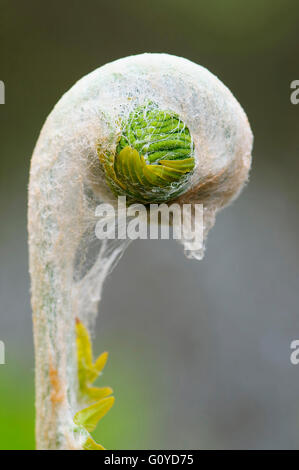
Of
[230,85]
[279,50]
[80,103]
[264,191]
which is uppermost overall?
[279,50]

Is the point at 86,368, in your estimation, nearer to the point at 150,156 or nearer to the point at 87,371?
the point at 87,371

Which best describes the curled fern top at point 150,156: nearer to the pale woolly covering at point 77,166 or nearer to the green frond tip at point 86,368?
the pale woolly covering at point 77,166

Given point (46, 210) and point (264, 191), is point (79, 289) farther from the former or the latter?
point (264, 191)

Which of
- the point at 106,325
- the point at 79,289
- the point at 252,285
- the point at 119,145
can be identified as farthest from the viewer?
the point at 252,285

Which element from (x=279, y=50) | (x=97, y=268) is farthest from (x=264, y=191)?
(x=97, y=268)

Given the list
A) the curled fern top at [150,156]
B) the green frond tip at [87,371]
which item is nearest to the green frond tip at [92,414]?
the green frond tip at [87,371]

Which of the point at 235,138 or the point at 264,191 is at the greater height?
the point at 264,191

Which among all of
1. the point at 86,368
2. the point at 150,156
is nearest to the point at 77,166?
the point at 150,156
